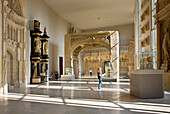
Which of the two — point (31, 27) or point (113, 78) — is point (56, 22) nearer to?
point (31, 27)

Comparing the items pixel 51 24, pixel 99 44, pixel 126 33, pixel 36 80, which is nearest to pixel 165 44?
pixel 36 80

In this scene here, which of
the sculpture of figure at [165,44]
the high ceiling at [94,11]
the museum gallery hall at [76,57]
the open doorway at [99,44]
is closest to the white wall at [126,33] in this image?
the museum gallery hall at [76,57]

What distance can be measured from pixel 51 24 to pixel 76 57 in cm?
527

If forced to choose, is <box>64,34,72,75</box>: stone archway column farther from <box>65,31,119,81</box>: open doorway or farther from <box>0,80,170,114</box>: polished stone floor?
<box>0,80,170,114</box>: polished stone floor

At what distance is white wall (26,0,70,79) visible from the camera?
16.0 meters

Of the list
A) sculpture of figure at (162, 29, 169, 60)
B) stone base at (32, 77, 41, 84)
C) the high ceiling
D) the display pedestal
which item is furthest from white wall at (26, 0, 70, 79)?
the display pedestal

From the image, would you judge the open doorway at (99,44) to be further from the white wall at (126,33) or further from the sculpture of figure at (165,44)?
the white wall at (126,33)

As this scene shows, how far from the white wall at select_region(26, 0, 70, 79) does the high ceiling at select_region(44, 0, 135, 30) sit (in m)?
0.80

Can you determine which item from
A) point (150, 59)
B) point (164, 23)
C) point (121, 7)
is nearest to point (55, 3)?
point (121, 7)

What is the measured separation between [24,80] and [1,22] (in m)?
4.89

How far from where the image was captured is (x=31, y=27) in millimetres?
15297

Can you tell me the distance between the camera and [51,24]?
20.5m

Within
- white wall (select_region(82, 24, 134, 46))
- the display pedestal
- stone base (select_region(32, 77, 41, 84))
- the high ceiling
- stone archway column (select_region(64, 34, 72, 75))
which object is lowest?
stone base (select_region(32, 77, 41, 84))

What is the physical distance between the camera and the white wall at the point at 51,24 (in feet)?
52.6
